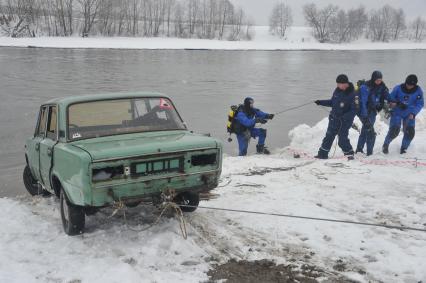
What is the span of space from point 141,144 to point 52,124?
1.71 m

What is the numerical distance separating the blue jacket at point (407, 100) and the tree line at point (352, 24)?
97200 mm

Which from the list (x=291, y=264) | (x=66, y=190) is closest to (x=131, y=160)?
(x=66, y=190)

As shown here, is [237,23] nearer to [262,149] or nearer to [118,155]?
[262,149]

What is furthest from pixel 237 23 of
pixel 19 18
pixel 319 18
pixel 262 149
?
pixel 262 149

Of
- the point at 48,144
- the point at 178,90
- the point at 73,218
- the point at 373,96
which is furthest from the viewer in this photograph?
the point at 178,90

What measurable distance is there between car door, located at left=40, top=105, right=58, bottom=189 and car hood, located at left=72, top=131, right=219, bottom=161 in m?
0.60

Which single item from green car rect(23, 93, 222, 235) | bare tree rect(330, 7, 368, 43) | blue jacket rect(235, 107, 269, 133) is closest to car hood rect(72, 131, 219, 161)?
green car rect(23, 93, 222, 235)

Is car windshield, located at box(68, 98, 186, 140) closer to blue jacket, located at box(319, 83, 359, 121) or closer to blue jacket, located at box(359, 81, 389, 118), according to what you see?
blue jacket, located at box(319, 83, 359, 121)

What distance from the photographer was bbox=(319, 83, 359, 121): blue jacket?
9.30 m

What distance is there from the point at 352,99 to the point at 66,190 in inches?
249

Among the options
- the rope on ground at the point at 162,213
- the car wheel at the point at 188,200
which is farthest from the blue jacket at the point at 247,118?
the rope on ground at the point at 162,213

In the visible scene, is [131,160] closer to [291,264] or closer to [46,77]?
[291,264]

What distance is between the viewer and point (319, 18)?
110062 mm

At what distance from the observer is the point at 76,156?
4.71 meters
